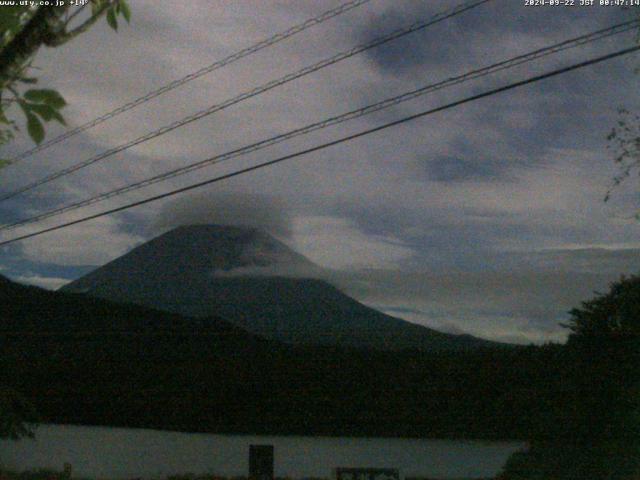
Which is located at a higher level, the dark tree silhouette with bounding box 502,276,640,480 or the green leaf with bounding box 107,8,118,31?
the green leaf with bounding box 107,8,118,31

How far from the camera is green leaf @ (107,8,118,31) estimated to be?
13.2 feet

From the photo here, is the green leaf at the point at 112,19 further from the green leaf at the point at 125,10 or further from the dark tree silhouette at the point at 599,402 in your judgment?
the dark tree silhouette at the point at 599,402

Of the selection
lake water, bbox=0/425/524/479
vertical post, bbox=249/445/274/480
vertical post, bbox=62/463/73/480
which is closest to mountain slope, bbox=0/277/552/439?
lake water, bbox=0/425/524/479

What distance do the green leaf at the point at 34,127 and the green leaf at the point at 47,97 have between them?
0.25ft

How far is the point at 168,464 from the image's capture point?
1977cm

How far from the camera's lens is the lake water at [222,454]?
17.6 metres

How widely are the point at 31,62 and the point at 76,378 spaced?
67.1 ft

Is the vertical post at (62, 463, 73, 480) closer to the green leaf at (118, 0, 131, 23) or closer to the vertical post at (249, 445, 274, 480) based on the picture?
the vertical post at (249, 445, 274, 480)

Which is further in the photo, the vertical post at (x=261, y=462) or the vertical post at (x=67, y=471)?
the vertical post at (x=67, y=471)

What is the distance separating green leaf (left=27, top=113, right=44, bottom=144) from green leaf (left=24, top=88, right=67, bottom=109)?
Answer: 0.25 feet

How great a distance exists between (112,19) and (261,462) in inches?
635

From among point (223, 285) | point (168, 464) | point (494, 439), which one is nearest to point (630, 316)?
point (494, 439)

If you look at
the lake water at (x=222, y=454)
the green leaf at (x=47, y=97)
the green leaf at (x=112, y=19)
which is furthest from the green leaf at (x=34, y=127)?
the lake water at (x=222, y=454)

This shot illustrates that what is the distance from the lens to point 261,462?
18844 millimetres
